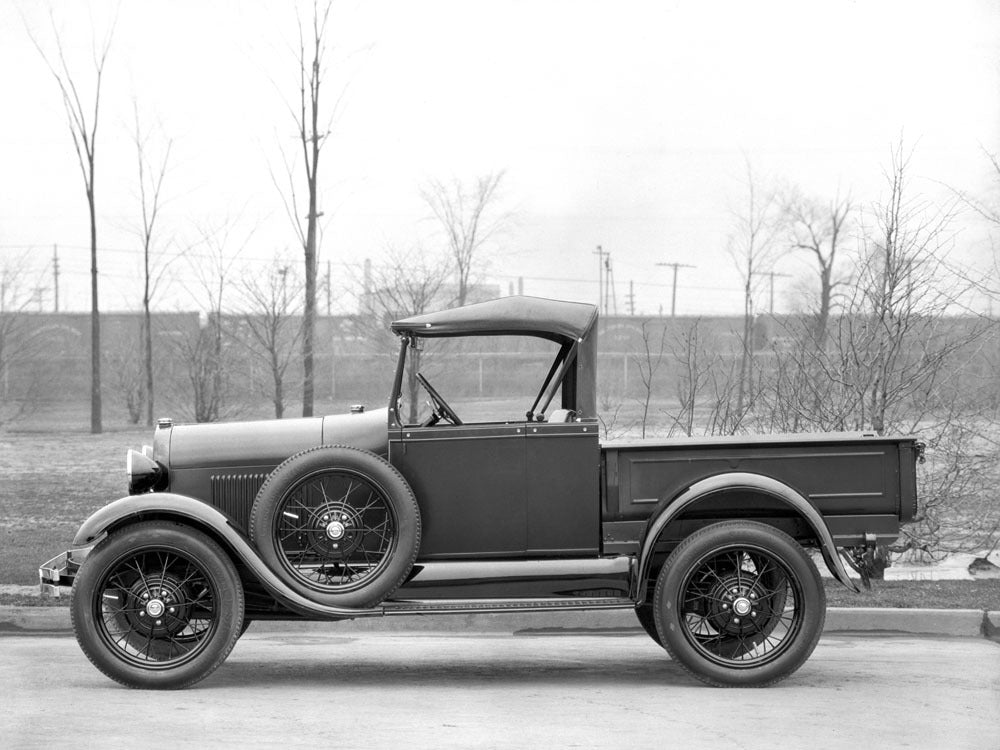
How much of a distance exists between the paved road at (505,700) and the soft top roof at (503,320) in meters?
1.90

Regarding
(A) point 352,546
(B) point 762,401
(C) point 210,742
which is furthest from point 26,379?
(C) point 210,742

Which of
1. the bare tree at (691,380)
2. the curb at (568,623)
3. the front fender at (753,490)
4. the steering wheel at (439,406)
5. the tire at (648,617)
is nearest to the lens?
the front fender at (753,490)

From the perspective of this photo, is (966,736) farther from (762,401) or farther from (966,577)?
(762,401)

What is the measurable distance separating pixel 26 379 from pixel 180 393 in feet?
7.26

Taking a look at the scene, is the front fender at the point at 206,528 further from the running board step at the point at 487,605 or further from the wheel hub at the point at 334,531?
the wheel hub at the point at 334,531

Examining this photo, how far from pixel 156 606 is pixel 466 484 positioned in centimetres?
173

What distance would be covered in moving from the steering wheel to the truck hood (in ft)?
0.95

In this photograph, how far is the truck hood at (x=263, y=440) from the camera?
20.4 ft

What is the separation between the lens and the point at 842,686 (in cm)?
591

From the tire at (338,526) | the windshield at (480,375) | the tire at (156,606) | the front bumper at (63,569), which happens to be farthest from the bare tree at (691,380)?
the front bumper at (63,569)

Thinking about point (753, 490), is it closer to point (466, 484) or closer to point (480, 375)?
point (466, 484)

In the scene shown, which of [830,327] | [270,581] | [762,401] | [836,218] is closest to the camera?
[270,581]

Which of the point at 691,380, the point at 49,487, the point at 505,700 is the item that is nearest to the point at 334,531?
the point at 505,700

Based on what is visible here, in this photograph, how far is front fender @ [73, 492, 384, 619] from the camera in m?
5.82
